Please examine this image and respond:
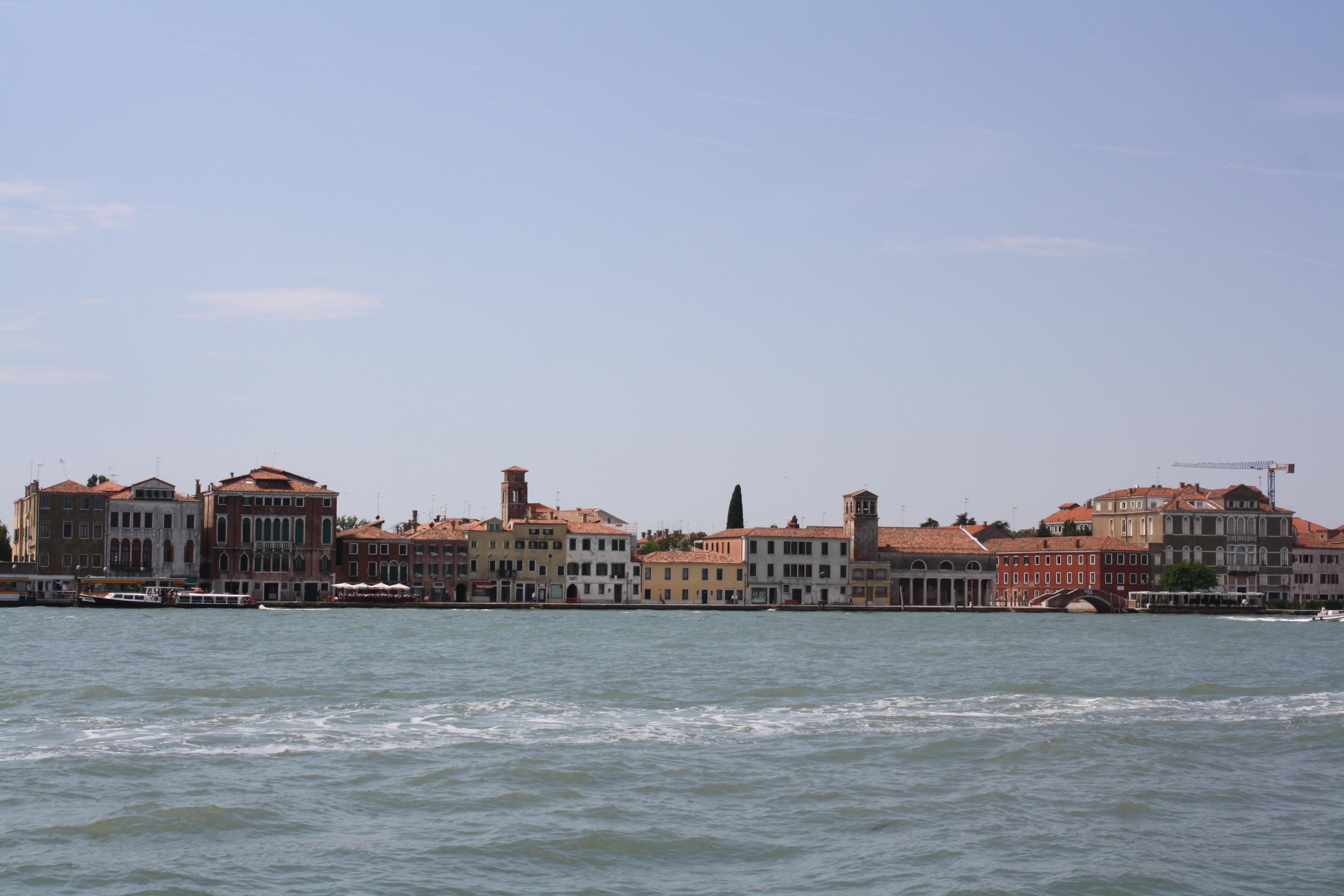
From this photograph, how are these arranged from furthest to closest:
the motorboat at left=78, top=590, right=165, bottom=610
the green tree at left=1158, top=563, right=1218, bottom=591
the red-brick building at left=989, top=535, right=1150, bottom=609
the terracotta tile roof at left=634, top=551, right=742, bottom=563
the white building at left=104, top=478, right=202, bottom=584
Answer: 1. the red-brick building at left=989, top=535, right=1150, bottom=609
2. the green tree at left=1158, top=563, right=1218, bottom=591
3. the terracotta tile roof at left=634, top=551, right=742, bottom=563
4. the white building at left=104, top=478, right=202, bottom=584
5. the motorboat at left=78, top=590, right=165, bottom=610

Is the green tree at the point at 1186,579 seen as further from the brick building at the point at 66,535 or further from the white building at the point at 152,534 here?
the brick building at the point at 66,535

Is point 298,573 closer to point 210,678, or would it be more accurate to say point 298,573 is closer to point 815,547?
point 815,547

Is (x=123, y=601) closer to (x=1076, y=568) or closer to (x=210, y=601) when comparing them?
(x=210, y=601)

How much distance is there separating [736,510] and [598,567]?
16109 mm

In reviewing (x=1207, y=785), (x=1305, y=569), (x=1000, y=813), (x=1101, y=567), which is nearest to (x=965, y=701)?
(x=1207, y=785)

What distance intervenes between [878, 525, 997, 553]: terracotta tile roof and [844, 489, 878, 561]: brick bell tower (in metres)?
1.20

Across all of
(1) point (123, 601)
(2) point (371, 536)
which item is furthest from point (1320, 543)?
(1) point (123, 601)

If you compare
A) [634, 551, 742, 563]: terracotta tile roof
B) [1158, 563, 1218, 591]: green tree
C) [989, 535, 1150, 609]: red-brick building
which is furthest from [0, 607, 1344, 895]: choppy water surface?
[1158, 563, 1218, 591]: green tree

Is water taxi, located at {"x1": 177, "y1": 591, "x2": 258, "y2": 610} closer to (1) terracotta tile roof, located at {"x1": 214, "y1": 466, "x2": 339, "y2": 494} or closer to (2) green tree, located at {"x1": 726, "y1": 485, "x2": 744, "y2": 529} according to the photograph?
(1) terracotta tile roof, located at {"x1": 214, "y1": 466, "x2": 339, "y2": 494}

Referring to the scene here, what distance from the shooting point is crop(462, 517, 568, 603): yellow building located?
291 ft

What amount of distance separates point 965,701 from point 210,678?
15759 mm

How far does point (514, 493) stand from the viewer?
94.1 meters

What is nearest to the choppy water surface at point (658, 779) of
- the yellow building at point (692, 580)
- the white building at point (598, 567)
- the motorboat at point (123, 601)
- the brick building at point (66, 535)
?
the motorboat at point (123, 601)

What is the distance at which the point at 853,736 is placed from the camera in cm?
2202
